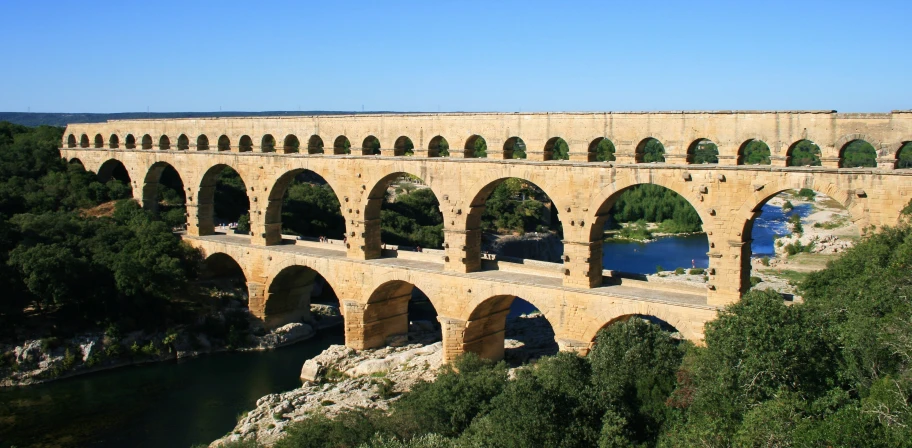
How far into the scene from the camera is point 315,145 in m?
23.9

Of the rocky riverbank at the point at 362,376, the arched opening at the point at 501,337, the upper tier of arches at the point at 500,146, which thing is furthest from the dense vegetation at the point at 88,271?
the arched opening at the point at 501,337

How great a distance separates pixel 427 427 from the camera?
14.4 metres

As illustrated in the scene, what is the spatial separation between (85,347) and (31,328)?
162 centimetres

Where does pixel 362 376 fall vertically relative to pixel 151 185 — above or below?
below

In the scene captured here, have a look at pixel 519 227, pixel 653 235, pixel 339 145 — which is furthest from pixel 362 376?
pixel 653 235

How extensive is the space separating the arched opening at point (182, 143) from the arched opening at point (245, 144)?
3.03 m

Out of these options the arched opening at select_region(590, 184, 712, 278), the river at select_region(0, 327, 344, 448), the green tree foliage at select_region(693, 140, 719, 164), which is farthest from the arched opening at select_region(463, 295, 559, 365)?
the arched opening at select_region(590, 184, 712, 278)

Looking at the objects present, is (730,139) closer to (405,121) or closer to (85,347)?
(405,121)

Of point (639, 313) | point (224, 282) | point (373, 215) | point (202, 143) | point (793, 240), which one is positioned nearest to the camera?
point (639, 313)

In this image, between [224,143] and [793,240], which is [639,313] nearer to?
[224,143]

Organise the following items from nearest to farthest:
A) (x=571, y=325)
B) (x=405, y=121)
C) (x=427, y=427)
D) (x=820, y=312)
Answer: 1. (x=820, y=312)
2. (x=427, y=427)
3. (x=571, y=325)
4. (x=405, y=121)

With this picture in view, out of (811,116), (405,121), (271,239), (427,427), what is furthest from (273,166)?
(811,116)

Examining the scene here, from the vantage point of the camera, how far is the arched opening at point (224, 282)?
85.3 ft

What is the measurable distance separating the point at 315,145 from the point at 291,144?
105 centimetres
